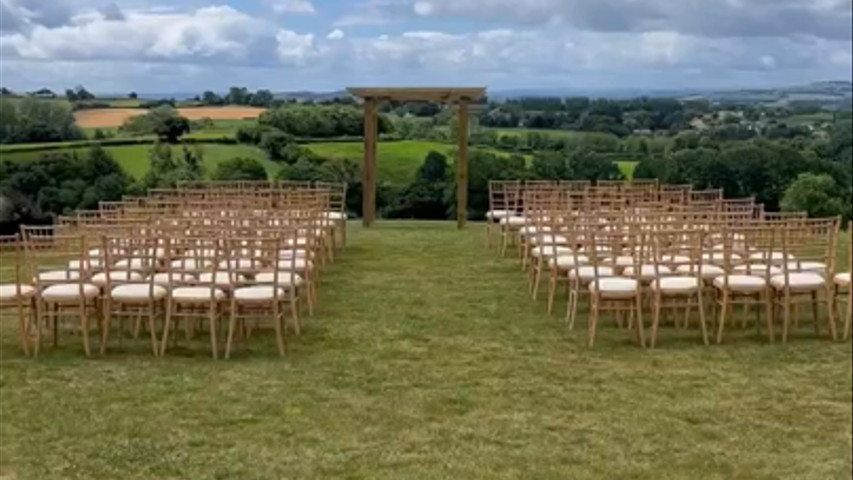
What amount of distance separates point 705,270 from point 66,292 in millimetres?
4481

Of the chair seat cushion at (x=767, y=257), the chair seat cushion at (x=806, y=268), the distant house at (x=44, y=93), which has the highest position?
the distant house at (x=44, y=93)

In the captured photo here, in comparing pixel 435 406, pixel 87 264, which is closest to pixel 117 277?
pixel 87 264

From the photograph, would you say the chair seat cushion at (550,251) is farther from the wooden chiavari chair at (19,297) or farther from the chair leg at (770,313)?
the wooden chiavari chair at (19,297)

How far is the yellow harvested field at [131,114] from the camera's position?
35.7ft

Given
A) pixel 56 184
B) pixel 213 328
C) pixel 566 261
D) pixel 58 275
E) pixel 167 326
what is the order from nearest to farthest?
pixel 213 328 < pixel 167 326 < pixel 58 275 < pixel 566 261 < pixel 56 184

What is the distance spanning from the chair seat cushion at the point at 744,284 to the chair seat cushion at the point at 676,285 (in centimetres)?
18

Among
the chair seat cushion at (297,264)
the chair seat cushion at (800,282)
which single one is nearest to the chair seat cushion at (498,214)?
the chair seat cushion at (297,264)

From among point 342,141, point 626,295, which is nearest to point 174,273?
point 626,295

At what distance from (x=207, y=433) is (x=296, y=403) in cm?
66

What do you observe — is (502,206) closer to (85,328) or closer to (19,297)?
(85,328)

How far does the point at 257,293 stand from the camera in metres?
6.50

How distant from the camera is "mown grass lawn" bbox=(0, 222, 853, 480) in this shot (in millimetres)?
4430

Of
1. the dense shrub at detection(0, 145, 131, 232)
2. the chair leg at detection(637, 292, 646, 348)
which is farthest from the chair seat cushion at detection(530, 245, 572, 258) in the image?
the dense shrub at detection(0, 145, 131, 232)

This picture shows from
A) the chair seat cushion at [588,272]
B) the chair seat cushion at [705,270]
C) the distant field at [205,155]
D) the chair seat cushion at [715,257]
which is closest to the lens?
the chair seat cushion at [705,270]
